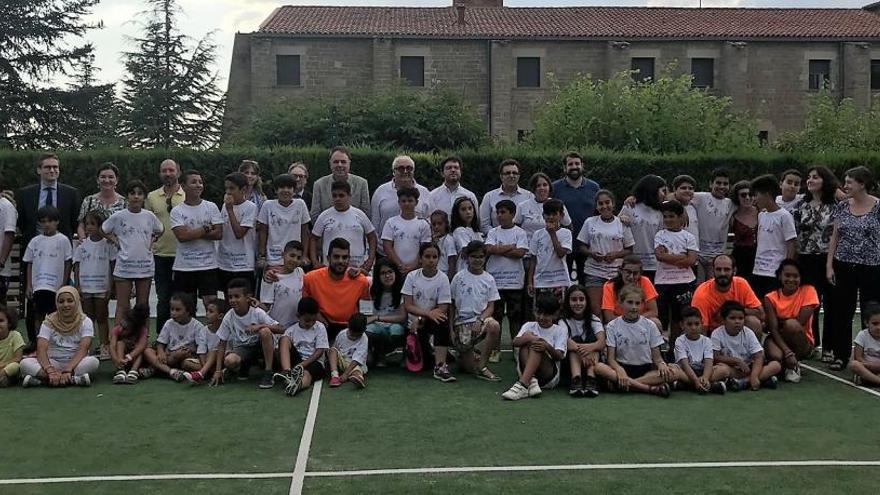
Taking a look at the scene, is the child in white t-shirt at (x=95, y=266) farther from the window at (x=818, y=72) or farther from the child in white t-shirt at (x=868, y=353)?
the window at (x=818, y=72)

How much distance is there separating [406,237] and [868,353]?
14.0 feet

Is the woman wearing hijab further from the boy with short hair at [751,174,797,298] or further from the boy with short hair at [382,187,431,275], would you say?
the boy with short hair at [751,174,797,298]

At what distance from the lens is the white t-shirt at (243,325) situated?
827 cm

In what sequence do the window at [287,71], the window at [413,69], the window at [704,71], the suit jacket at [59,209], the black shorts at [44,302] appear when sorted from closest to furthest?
1. the black shorts at [44,302]
2. the suit jacket at [59,209]
3. the window at [287,71]
4. the window at [413,69]
5. the window at [704,71]

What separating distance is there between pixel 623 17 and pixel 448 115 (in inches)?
590

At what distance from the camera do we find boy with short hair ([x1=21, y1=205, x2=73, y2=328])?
29.9 ft

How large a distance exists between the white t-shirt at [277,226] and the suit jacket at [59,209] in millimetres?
2282

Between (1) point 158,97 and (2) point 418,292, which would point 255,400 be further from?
(1) point 158,97

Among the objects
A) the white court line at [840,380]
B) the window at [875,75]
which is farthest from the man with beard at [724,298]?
the window at [875,75]

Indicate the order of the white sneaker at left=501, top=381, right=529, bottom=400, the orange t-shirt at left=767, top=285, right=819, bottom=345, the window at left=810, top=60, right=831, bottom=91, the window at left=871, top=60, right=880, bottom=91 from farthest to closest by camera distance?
the window at left=871, top=60, right=880, bottom=91 < the window at left=810, top=60, right=831, bottom=91 < the orange t-shirt at left=767, top=285, right=819, bottom=345 < the white sneaker at left=501, top=381, right=529, bottom=400

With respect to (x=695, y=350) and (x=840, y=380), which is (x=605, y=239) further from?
(x=840, y=380)

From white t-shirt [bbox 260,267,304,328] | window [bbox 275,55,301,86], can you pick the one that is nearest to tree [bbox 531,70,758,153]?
window [bbox 275,55,301,86]

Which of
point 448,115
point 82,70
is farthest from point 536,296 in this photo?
point 82,70

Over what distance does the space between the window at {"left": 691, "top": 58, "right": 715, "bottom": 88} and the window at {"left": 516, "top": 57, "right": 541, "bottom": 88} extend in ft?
20.7
